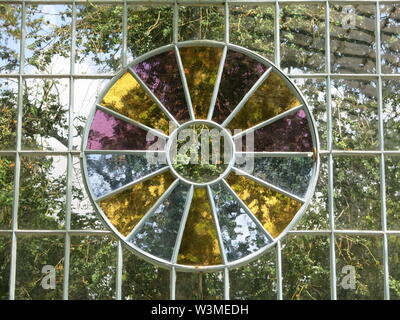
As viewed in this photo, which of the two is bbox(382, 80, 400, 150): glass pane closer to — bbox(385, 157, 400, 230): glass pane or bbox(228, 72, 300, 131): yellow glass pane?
bbox(385, 157, 400, 230): glass pane

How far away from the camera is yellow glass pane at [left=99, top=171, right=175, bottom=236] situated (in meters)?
7.11

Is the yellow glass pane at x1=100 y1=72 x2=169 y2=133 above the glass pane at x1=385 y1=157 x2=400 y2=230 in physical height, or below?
above

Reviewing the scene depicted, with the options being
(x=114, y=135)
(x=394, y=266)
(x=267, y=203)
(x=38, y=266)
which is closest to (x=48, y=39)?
(x=114, y=135)

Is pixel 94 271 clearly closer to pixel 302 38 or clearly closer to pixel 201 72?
pixel 201 72

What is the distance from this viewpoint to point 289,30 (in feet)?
24.5

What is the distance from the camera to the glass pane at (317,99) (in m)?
7.32

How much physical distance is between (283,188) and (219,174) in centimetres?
59

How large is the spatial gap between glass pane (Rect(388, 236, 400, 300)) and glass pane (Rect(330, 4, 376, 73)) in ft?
5.26

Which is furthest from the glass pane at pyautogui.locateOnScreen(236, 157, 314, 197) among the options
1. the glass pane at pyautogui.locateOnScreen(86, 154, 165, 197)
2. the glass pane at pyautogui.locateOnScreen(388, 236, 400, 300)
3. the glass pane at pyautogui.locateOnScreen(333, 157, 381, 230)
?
the glass pane at pyautogui.locateOnScreen(388, 236, 400, 300)

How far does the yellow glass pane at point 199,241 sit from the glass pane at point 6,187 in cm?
164

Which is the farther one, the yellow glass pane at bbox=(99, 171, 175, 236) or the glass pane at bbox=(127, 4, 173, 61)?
the glass pane at bbox=(127, 4, 173, 61)

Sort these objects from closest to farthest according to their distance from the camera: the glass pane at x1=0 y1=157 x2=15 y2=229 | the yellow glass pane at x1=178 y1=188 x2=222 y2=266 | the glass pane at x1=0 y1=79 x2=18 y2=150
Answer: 1. the yellow glass pane at x1=178 y1=188 x2=222 y2=266
2. the glass pane at x1=0 y1=157 x2=15 y2=229
3. the glass pane at x1=0 y1=79 x2=18 y2=150

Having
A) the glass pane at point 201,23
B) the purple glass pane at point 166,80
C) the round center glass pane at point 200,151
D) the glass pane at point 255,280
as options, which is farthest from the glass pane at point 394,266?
the glass pane at point 201,23
